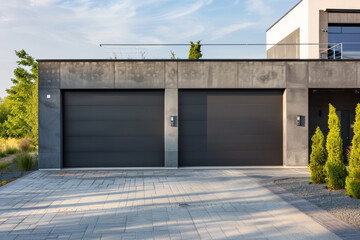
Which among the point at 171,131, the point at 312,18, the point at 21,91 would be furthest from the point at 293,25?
the point at 21,91

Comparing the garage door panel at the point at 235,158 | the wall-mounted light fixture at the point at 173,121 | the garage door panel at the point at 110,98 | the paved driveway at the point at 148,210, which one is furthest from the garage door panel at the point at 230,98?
the paved driveway at the point at 148,210

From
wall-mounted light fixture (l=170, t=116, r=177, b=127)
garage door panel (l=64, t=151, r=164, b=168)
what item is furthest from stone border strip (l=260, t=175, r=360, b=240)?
garage door panel (l=64, t=151, r=164, b=168)

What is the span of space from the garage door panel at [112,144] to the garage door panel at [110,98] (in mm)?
1291

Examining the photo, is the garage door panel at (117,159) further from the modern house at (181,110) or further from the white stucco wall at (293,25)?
the white stucco wall at (293,25)

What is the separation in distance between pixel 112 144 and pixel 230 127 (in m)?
4.44

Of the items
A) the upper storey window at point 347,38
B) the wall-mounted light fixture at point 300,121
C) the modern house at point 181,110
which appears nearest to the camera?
the modern house at point 181,110

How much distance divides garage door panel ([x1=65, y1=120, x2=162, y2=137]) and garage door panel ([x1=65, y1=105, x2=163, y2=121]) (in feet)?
0.50

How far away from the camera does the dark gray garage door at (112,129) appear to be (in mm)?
11016

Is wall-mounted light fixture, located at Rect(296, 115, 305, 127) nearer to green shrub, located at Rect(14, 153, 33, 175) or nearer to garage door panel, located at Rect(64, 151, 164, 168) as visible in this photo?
garage door panel, located at Rect(64, 151, 164, 168)

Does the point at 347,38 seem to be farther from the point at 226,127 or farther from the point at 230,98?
the point at 226,127

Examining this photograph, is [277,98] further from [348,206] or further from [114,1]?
[114,1]

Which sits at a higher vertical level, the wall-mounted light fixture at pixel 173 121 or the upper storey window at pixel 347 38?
the upper storey window at pixel 347 38

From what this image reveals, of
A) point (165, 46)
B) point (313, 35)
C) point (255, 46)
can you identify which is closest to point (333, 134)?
point (255, 46)

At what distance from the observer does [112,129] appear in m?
11.1
